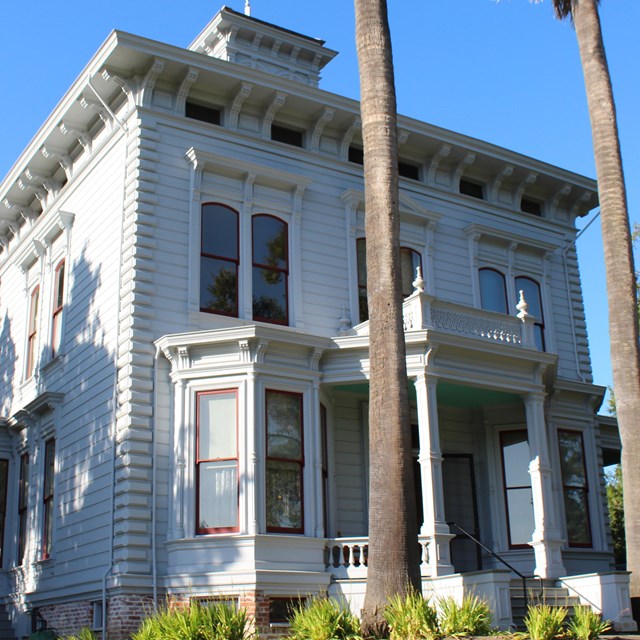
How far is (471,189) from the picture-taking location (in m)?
24.0

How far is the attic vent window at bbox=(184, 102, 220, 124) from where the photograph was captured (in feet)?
66.5

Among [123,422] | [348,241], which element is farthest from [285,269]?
[123,422]

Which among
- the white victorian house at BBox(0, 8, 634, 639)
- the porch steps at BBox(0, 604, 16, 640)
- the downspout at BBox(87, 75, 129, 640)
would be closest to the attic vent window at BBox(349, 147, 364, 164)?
the white victorian house at BBox(0, 8, 634, 639)

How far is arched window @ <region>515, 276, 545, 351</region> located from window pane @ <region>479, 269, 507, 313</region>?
17.4 inches

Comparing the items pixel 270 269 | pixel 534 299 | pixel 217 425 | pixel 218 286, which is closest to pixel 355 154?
pixel 270 269

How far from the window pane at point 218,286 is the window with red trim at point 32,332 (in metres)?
6.01

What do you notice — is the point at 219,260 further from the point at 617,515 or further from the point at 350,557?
the point at 617,515

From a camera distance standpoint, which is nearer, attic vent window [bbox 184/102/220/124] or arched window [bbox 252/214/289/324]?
arched window [bbox 252/214/289/324]

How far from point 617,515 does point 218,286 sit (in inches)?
1155

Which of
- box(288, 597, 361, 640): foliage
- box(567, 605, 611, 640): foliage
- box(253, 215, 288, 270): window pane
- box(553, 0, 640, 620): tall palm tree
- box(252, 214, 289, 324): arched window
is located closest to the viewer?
box(288, 597, 361, 640): foliage

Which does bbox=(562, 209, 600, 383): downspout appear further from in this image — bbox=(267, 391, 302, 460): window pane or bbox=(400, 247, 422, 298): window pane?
bbox=(267, 391, 302, 460): window pane

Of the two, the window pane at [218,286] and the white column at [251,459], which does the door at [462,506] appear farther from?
the window pane at [218,286]

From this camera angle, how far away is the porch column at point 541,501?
1773 centimetres

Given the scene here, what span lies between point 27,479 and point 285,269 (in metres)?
7.60
